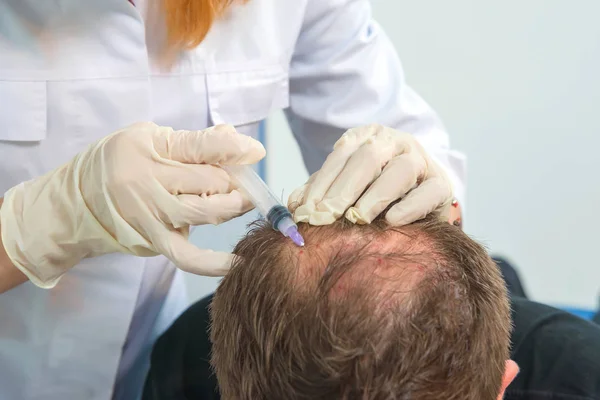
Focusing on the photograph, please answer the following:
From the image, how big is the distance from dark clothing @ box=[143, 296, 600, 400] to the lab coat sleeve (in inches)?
10.6

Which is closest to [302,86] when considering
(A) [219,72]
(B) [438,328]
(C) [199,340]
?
(A) [219,72]

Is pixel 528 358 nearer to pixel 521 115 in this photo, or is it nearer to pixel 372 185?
pixel 372 185

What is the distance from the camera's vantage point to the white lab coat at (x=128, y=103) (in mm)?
796

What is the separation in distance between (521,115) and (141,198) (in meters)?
1.42

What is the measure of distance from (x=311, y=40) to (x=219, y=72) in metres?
0.21

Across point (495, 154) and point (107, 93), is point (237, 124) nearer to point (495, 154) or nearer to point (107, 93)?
point (107, 93)

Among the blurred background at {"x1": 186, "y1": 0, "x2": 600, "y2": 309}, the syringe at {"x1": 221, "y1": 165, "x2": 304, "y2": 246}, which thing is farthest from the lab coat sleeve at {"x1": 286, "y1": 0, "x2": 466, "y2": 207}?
the blurred background at {"x1": 186, "y1": 0, "x2": 600, "y2": 309}

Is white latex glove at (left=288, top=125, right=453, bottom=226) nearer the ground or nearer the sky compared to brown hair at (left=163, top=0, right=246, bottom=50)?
nearer the ground

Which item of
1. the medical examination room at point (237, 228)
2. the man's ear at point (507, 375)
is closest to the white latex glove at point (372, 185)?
the medical examination room at point (237, 228)

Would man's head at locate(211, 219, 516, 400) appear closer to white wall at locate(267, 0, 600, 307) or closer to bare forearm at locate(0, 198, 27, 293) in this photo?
bare forearm at locate(0, 198, 27, 293)

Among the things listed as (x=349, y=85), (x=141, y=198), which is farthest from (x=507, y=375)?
(x=349, y=85)

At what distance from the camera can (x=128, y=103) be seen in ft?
2.77

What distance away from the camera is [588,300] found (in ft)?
6.39

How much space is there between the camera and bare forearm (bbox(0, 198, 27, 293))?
774 millimetres
